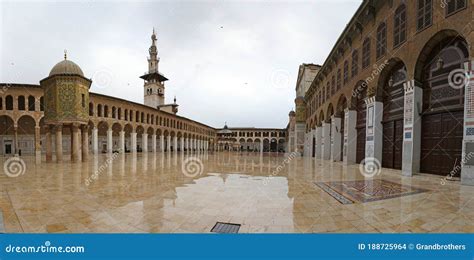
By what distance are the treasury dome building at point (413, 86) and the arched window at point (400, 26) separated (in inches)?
0.5

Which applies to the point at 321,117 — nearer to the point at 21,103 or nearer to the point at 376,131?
the point at 376,131

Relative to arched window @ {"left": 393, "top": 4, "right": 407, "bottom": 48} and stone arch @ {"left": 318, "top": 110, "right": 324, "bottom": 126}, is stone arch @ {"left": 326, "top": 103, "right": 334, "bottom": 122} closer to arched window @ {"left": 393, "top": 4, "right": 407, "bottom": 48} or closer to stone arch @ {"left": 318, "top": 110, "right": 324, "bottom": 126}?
stone arch @ {"left": 318, "top": 110, "right": 324, "bottom": 126}

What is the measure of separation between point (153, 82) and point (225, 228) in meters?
61.4

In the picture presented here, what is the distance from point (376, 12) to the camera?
42.5 feet

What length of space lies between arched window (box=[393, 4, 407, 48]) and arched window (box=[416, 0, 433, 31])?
2.72 feet

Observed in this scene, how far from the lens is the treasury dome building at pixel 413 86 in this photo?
26.6 ft

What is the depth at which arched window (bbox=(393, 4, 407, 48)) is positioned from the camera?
10438 millimetres

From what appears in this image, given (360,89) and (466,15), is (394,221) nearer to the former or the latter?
(466,15)

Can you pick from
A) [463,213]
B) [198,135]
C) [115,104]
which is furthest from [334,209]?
[198,135]

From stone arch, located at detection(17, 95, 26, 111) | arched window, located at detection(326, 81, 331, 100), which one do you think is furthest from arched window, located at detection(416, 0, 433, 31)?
stone arch, located at detection(17, 95, 26, 111)

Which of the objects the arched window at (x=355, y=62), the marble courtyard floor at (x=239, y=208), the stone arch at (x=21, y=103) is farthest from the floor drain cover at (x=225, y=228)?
the stone arch at (x=21, y=103)

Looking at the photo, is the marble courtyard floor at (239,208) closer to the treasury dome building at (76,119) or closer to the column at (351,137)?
the column at (351,137)

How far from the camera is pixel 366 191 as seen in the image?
6602 mm

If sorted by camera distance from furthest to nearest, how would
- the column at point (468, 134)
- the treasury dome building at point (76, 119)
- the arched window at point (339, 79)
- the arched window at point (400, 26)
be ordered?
the arched window at point (339, 79), the treasury dome building at point (76, 119), the arched window at point (400, 26), the column at point (468, 134)
